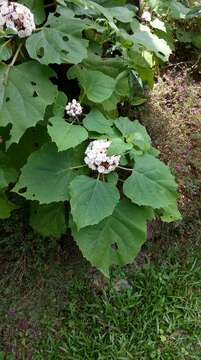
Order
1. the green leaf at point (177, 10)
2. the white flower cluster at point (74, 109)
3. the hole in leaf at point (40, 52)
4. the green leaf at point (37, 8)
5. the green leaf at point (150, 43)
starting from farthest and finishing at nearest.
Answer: the green leaf at point (177, 10)
the green leaf at point (150, 43)
the green leaf at point (37, 8)
the white flower cluster at point (74, 109)
the hole in leaf at point (40, 52)

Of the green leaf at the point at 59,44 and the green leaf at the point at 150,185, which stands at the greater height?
the green leaf at the point at 59,44

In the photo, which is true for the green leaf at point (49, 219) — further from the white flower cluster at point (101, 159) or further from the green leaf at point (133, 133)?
the green leaf at point (133, 133)

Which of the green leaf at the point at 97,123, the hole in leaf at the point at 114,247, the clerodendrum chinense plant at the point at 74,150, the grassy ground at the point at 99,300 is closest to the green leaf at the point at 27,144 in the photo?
the clerodendrum chinense plant at the point at 74,150

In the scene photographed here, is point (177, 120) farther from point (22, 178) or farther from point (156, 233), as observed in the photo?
point (22, 178)

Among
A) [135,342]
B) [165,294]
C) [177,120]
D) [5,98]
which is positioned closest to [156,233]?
[165,294]

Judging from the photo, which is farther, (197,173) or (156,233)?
(197,173)

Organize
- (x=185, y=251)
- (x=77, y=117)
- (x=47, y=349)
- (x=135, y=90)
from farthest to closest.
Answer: (x=135, y=90), (x=185, y=251), (x=47, y=349), (x=77, y=117)
